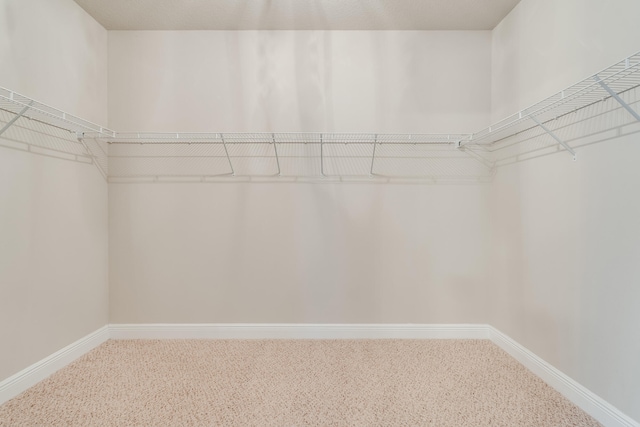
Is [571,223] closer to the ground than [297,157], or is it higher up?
closer to the ground

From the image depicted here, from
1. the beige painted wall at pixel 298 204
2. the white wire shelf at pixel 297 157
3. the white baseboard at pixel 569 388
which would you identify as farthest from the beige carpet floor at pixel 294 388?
the white wire shelf at pixel 297 157

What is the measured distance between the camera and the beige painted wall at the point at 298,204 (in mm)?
2221

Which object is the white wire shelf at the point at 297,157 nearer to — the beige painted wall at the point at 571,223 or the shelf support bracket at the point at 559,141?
the beige painted wall at the point at 571,223

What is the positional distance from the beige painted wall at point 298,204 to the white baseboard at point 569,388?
346 mm

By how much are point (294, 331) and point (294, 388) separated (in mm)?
615

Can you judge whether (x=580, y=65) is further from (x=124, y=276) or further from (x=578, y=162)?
(x=124, y=276)

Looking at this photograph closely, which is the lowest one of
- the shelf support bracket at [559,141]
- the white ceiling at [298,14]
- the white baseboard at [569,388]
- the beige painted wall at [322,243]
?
the white baseboard at [569,388]

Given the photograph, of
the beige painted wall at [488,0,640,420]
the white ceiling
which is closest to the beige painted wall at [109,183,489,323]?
the beige painted wall at [488,0,640,420]

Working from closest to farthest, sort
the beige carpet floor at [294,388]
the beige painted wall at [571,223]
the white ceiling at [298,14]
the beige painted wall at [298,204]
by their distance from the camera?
1. the beige painted wall at [571,223]
2. the beige carpet floor at [294,388]
3. the white ceiling at [298,14]
4. the beige painted wall at [298,204]

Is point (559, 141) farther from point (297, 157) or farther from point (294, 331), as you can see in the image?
point (294, 331)

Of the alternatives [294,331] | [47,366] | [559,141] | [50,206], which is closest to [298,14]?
[559,141]

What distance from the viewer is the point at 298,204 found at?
7.39ft

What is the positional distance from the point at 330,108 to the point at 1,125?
74.6 inches

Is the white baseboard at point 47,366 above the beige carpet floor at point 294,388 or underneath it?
above
